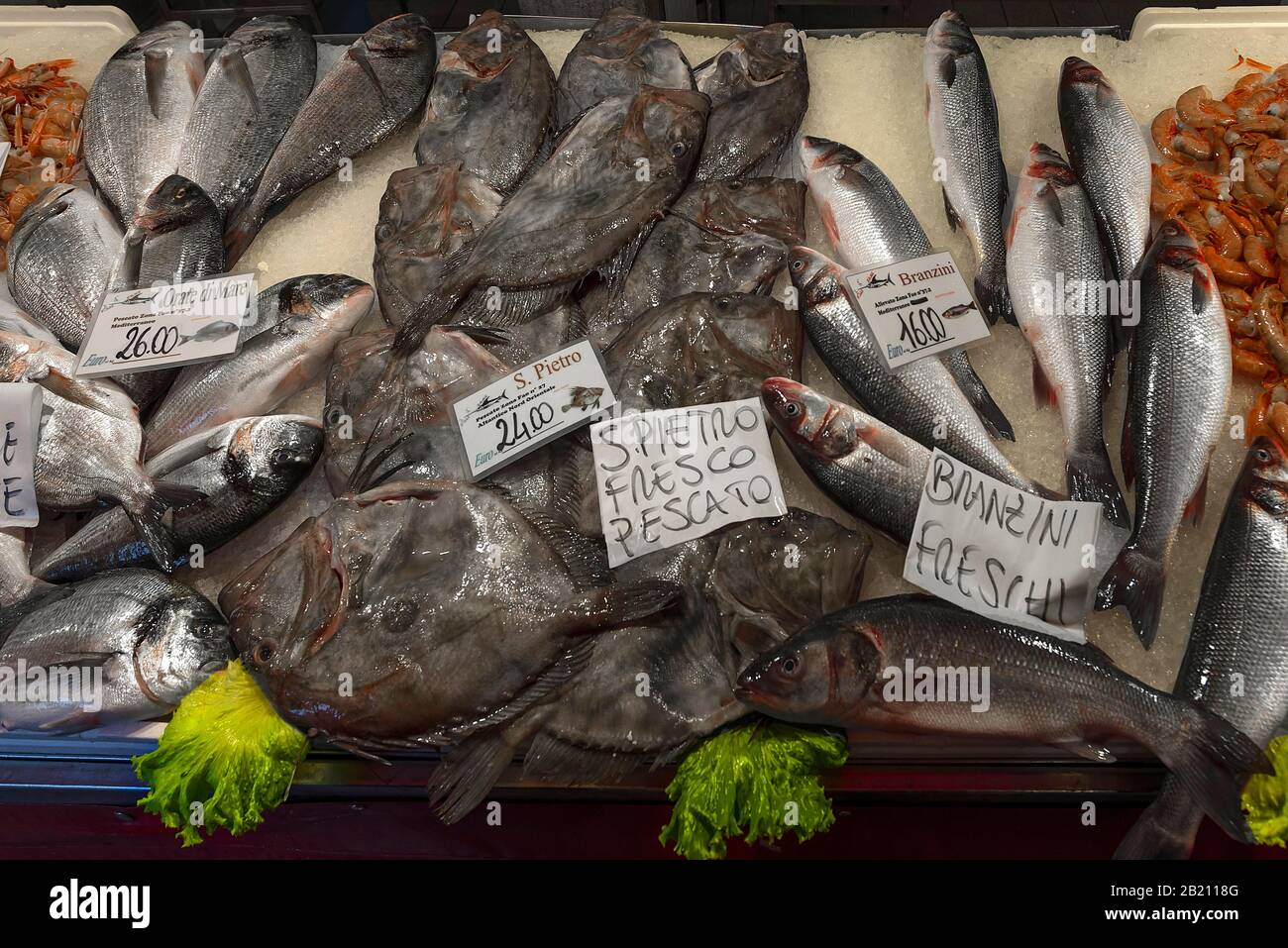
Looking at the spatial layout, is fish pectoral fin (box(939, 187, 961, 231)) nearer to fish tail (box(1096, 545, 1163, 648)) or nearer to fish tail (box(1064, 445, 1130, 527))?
fish tail (box(1064, 445, 1130, 527))

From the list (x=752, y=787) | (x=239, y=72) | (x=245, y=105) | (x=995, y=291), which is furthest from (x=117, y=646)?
(x=995, y=291)

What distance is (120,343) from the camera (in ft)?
8.35

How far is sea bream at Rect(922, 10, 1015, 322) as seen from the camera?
101 inches

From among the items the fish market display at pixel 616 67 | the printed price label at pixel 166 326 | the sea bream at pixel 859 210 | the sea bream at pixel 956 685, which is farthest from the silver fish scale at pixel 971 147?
the printed price label at pixel 166 326

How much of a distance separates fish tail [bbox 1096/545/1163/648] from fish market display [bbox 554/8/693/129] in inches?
74.2

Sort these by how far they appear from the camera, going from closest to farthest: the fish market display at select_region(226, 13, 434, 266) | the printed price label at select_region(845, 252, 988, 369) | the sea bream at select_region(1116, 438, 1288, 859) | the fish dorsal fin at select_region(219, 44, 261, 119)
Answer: the sea bream at select_region(1116, 438, 1288, 859) < the printed price label at select_region(845, 252, 988, 369) < the fish market display at select_region(226, 13, 434, 266) < the fish dorsal fin at select_region(219, 44, 261, 119)

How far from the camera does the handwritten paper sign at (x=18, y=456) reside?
2404mm

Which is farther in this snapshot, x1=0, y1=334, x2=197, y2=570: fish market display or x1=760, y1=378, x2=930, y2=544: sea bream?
x1=0, y1=334, x2=197, y2=570: fish market display

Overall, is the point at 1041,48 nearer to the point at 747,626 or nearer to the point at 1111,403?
the point at 1111,403


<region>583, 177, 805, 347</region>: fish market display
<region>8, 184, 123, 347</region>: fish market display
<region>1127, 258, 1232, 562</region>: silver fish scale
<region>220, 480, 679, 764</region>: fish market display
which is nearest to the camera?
<region>220, 480, 679, 764</region>: fish market display

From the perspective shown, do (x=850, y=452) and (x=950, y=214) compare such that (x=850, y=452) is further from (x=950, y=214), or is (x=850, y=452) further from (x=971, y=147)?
(x=971, y=147)

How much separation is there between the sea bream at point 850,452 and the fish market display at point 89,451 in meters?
1.53

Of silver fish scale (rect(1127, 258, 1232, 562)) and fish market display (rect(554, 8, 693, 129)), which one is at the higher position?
fish market display (rect(554, 8, 693, 129))

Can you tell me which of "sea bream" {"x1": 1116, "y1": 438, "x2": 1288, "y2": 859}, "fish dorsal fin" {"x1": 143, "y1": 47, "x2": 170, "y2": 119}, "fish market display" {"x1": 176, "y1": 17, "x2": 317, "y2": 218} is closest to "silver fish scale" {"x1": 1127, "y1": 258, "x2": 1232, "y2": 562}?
"sea bream" {"x1": 1116, "y1": 438, "x2": 1288, "y2": 859}
